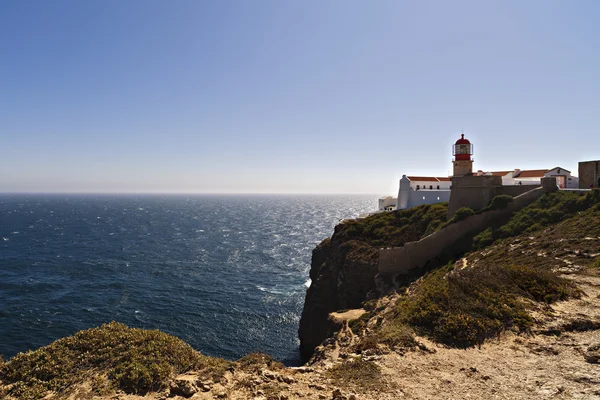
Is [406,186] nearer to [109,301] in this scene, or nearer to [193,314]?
[193,314]

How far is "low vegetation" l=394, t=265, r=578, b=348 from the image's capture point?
11.3 metres

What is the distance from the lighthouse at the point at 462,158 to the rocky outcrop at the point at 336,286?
14982 mm

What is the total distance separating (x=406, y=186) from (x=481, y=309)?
4266 cm

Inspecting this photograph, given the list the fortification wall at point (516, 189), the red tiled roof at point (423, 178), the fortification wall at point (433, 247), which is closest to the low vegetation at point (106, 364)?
the fortification wall at point (433, 247)

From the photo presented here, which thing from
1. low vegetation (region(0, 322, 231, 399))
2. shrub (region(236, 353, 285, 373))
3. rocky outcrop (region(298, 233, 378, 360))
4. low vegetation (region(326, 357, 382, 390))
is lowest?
rocky outcrop (region(298, 233, 378, 360))

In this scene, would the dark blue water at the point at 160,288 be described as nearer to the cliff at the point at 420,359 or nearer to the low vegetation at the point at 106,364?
the low vegetation at the point at 106,364

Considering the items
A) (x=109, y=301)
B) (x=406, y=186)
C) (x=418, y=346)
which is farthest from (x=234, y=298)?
(x=418, y=346)

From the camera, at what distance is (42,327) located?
3384cm

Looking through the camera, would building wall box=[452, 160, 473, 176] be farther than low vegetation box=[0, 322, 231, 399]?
Yes

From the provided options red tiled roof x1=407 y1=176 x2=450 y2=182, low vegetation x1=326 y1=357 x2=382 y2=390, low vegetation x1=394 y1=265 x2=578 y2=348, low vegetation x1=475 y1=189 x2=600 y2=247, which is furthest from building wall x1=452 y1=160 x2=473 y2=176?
low vegetation x1=326 y1=357 x2=382 y2=390

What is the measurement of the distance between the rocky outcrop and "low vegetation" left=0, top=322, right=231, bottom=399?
19284mm

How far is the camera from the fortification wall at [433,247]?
26625 mm

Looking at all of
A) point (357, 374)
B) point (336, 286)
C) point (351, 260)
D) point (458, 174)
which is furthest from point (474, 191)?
point (357, 374)

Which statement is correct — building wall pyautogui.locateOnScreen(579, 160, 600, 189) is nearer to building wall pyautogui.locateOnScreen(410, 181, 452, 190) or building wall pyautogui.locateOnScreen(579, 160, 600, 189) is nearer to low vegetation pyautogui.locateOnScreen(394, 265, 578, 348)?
building wall pyautogui.locateOnScreen(410, 181, 452, 190)
